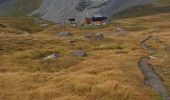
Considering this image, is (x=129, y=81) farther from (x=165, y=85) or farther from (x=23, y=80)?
(x=23, y=80)

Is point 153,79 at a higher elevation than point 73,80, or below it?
below

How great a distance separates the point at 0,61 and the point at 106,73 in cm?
2982

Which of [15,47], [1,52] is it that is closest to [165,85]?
[1,52]

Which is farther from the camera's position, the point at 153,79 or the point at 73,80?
the point at 153,79

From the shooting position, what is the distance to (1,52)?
93.5 meters

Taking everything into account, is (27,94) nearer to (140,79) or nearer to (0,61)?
(140,79)

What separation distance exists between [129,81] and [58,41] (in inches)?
2687

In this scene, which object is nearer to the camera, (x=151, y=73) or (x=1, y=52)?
(x=151, y=73)

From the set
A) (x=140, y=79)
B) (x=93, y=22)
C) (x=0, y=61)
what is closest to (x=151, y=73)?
(x=140, y=79)

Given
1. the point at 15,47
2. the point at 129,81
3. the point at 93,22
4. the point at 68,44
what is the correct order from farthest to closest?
the point at 93,22 < the point at 68,44 < the point at 15,47 < the point at 129,81

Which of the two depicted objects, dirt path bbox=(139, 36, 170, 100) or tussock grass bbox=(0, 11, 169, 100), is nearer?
tussock grass bbox=(0, 11, 169, 100)

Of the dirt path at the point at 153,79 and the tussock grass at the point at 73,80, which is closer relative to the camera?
the tussock grass at the point at 73,80

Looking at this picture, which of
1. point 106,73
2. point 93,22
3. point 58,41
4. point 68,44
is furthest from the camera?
point 93,22

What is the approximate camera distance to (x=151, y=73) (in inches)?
2261
